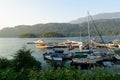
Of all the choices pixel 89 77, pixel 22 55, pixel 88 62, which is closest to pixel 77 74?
pixel 89 77

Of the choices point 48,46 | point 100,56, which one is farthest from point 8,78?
point 48,46

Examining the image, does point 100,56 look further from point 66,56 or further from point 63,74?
point 63,74

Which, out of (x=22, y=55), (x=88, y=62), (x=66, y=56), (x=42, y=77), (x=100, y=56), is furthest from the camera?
(x=66, y=56)

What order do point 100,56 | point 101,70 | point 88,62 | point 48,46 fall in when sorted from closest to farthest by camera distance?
1. point 101,70
2. point 88,62
3. point 100,56
4. point 48,46

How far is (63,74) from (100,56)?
36198 millimetres

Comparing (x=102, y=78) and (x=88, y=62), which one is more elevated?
(x=102, y=78)

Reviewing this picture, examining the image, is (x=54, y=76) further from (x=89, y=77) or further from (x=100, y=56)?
(x=100, y=56)

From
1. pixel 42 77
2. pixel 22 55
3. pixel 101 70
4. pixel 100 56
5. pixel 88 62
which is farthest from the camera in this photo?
pixel 100 56

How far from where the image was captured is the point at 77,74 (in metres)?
10.5

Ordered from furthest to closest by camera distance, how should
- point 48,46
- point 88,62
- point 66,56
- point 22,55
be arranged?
1. point 48,46
2. point 66,56
3. point 88,62
4. point 22,55

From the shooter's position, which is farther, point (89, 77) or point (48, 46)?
point (48, 46)

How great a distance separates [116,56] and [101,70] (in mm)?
37183

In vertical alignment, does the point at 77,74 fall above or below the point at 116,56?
above

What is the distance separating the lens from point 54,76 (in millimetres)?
10250
